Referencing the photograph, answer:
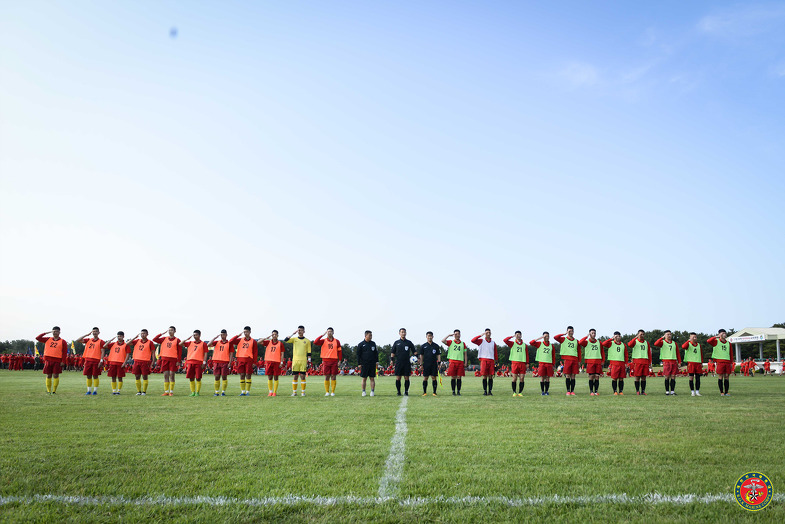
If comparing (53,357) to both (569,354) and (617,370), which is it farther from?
(617,370)

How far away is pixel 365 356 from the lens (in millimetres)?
16641

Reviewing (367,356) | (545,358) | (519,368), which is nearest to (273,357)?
(367,356)

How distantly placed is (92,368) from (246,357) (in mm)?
4653

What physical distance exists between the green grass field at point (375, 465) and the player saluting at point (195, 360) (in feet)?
22.0

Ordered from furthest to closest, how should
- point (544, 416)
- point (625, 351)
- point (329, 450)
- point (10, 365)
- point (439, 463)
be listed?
point (10, 365) → point (625, 351) → point (544, 416) → point (329, 450) → point (439, 463)

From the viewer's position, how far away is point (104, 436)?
23.7 feet

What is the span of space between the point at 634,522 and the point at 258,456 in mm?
3913

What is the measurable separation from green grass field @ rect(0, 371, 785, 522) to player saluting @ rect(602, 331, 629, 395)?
24.5ft

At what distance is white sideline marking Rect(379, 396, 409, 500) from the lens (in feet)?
14.7

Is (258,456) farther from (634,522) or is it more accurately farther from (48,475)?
(634,522)

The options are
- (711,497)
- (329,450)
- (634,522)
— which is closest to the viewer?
(634,522)

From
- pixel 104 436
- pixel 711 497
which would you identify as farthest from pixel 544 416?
pixel 104 436

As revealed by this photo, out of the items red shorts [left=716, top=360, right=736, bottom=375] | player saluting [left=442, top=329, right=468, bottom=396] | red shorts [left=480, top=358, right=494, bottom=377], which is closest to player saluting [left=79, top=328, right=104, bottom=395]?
player saluting [left=442, top=329, right=468, bottom=396]

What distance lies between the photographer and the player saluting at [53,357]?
53.3 ft
